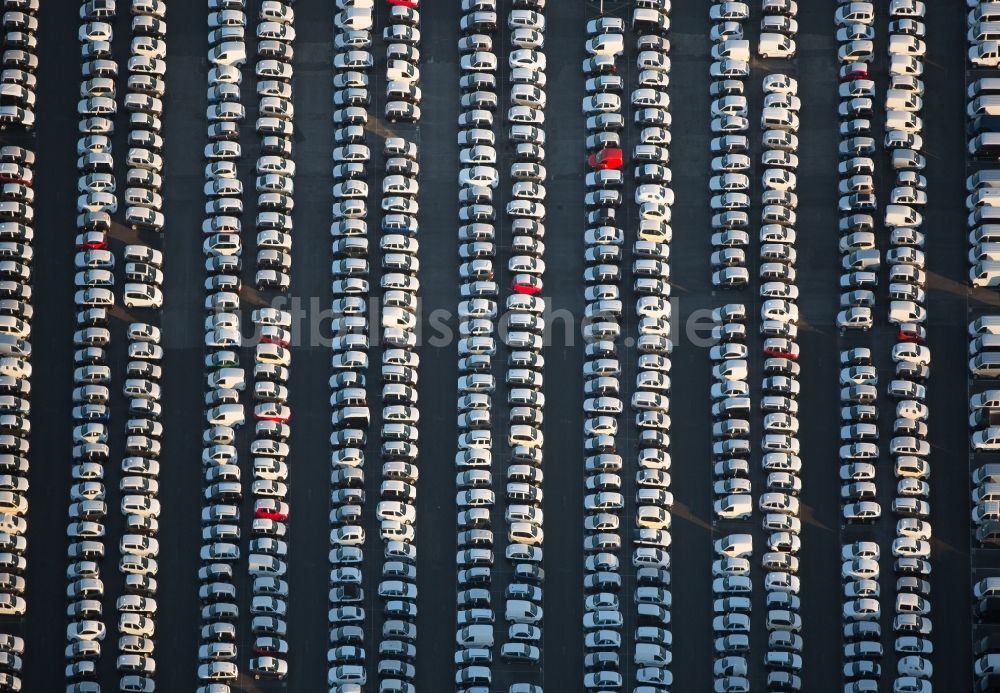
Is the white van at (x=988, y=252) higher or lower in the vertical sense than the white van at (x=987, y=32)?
lower

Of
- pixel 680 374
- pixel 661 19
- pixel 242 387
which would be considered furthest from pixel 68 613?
pixel 661 19

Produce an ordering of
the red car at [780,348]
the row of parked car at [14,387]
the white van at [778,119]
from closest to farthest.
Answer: the row of parked car at [14,387] < the red car at [780,348] < the white van at [778,119]

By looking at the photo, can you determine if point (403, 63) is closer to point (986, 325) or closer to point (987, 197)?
point (987, 197)

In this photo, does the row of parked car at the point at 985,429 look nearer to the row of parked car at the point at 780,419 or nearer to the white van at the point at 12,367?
the row of parked car at the point at 780,419

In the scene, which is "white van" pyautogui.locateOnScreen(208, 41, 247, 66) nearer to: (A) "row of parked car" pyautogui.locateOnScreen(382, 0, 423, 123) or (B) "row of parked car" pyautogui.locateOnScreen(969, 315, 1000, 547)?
(A) "row of parked car" pyautogui.locateOnScreen(382, 0, 423, 123)

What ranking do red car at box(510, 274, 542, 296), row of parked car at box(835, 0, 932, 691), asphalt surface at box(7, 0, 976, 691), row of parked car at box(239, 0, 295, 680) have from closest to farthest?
1. row of parked car at box(835, 0, 932, 691)
2. row of parked car at box(239, 0, 295, 680)
3. asphalt surface at box(7, 0, 976, 691)
4. red car at box(510, 274, 542, 296)

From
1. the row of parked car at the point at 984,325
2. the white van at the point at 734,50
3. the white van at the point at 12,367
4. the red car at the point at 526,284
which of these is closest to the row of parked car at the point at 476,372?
the red car at the point at 526,284

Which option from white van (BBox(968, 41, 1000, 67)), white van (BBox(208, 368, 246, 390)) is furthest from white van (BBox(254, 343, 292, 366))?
white van (BBox(968, 41, 1000, 67))
